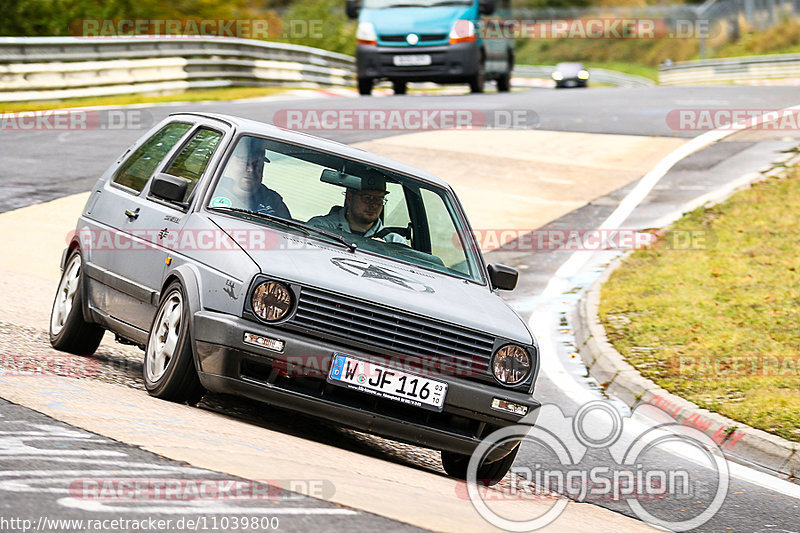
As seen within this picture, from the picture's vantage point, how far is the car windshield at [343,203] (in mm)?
Answer: 6785

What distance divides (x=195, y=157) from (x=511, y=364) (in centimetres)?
238

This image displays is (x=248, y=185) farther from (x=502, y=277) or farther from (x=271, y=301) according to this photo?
(x=502, y=277)

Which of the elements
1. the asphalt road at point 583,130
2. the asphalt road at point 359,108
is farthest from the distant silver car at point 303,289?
the asphalt road at point 359,108

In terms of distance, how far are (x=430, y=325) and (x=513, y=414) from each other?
2.10 feet

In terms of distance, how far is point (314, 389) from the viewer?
5863 mm

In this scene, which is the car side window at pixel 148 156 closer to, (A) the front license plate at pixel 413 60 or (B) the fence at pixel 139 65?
(B) the fence at pixel 139 65

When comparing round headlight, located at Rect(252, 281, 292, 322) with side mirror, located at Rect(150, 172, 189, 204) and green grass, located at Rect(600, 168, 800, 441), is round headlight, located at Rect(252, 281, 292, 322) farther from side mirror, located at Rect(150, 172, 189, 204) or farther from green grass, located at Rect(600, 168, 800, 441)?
green grass, located at Rect(600, 168, 800, 441)

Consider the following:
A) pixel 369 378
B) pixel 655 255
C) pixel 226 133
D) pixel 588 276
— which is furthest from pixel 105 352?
pixel 655 255

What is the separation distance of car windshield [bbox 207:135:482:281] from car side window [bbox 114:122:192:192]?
2.83 feet

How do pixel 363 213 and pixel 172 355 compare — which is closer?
pixel 172 355

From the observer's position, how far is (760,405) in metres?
8.48

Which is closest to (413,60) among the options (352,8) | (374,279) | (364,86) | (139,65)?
(352,8)

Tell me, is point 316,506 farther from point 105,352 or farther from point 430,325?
point 105,352

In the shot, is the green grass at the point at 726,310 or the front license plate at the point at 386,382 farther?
the green grass at the point at 726,310
